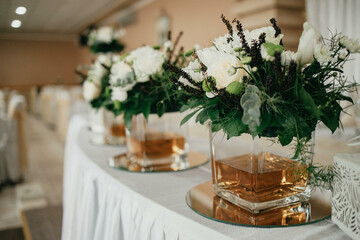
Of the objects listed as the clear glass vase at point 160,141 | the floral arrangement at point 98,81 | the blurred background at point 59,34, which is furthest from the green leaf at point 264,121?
the floral arrangement at point 98,81

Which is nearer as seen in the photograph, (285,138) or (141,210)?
(285,138)

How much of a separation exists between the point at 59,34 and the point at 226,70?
515 centimetres

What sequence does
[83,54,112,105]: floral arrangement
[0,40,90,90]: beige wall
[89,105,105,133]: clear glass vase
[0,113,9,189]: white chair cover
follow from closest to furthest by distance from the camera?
[83,54,112,105]: floral arrangement, [89,105,105,133]: clear glass vase, [0,113,9,189]: white chair cover, [0,40,90,90]: beige wall

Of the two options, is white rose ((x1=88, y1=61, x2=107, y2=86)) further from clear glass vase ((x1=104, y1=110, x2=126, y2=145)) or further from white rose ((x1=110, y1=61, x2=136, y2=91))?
white rose ((x1=110, y1=61, x2=136, y2=91))

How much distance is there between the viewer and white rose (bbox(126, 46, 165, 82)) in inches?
44.4

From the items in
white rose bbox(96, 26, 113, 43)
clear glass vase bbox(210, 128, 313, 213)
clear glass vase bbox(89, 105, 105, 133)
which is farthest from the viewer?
white rose bbox(96, 26, 113, 43)

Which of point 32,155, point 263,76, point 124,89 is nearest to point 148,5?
point 32,155

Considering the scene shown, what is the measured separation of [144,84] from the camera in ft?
3.97

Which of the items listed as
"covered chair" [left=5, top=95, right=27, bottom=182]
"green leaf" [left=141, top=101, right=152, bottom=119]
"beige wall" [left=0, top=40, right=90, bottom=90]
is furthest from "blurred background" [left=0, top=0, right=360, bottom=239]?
"beige wall" [left=0, top=40, right=90, bottom=90]

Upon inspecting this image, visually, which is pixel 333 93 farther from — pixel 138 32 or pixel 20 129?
pixel 138 32

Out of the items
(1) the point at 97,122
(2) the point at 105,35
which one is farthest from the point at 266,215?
(2) the point at 105,35

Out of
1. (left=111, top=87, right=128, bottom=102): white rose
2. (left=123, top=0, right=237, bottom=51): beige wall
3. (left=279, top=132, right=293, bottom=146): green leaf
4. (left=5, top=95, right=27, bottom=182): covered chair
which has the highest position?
(left=123, top=0, right=237, bottom=51): beige wall

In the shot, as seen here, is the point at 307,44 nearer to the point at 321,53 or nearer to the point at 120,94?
the point at 321,53

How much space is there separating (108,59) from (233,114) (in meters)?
1.11
